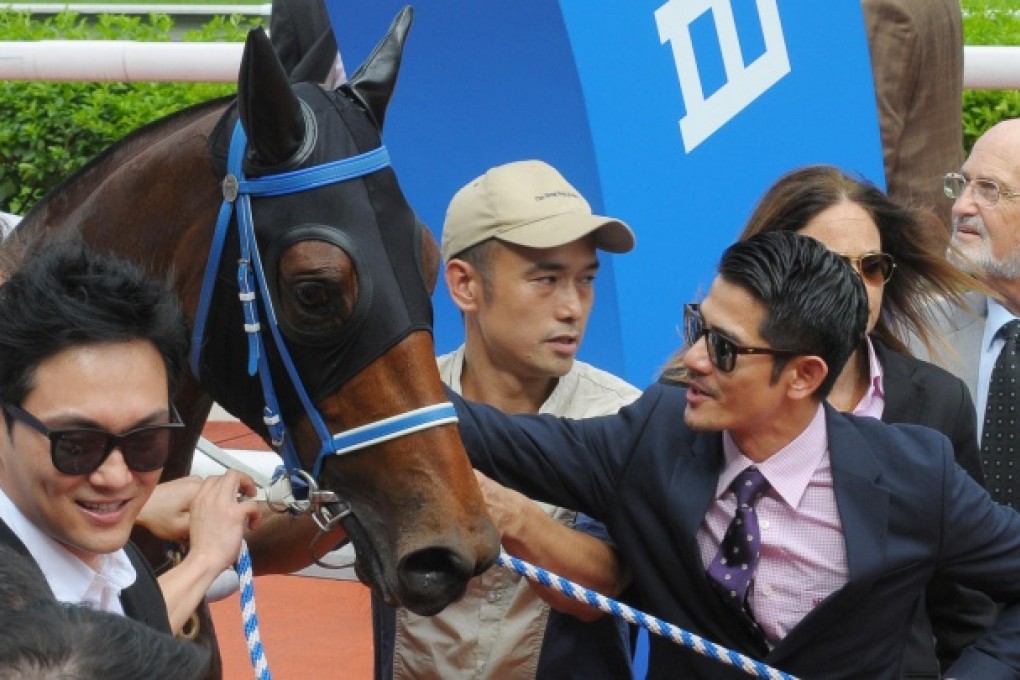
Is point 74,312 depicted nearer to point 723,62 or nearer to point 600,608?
point 600,608

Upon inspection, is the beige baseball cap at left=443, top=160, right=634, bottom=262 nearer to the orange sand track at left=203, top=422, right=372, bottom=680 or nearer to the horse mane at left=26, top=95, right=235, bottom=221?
the horse mane at left=26, top=95, right=235, bottom=221

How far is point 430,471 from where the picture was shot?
2.81 meters

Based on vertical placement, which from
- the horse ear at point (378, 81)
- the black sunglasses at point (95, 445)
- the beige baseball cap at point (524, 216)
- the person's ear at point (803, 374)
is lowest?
the person's ear at point (803, 374)

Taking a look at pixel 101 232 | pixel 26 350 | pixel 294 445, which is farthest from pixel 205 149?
pixel 26 350

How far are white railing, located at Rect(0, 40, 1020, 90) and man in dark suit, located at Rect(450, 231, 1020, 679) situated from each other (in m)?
2.97

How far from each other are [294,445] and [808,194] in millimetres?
1231

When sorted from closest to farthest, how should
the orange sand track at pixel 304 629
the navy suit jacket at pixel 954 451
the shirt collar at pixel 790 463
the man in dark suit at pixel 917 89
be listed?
the shirt collar at pixel 790 463, the navy suit jacket at pixel 954 451, the man in dark suit at pixel 917 89, the orange sand track at pixel 304 629

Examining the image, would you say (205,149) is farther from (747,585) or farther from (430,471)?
(747,585)

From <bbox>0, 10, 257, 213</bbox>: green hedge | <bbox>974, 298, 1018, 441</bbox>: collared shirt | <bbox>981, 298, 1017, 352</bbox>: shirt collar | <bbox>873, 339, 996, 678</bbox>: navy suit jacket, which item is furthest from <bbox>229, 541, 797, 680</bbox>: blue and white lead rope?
<bbox>0, 10, 257, 213</bbox>: green hedge

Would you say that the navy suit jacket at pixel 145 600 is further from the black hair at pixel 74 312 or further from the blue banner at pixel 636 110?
the blue banner at pixel 636 110

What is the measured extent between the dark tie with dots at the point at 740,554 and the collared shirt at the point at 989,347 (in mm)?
1130

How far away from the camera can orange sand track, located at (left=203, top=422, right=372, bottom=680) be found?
5434 millimetres

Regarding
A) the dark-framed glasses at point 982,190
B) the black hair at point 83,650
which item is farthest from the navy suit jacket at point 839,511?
the black hair at point 83,650

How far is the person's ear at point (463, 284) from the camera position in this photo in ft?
11.1
